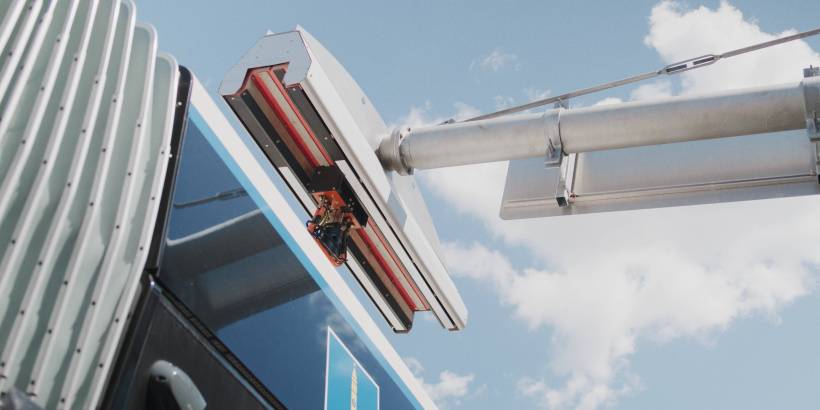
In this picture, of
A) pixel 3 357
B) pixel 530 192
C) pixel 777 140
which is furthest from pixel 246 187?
pixel 777 140

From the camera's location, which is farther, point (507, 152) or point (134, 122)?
point (507, 152)

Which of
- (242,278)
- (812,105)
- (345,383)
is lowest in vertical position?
(345,383)

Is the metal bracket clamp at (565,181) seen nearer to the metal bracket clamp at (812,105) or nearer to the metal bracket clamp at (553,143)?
the metal bracket clamp at (553,143)

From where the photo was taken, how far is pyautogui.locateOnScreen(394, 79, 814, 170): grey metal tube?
3.78 metres

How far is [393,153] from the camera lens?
14.5 ft

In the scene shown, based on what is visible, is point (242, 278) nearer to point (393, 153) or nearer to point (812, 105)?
point (393, 153)

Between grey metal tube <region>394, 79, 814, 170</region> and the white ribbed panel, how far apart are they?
1.93 meters

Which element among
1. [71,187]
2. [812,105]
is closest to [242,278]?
[71,187]

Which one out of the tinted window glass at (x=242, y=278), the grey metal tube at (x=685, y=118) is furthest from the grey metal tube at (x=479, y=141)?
the tinted window glass at (x=242, y=278)

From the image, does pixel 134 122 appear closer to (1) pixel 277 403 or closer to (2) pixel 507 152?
(1) pixel 277 403

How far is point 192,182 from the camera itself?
9.77 feet

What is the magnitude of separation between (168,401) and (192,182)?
83 cm

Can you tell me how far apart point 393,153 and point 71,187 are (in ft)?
7.44

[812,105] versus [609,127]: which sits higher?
[812,105]
